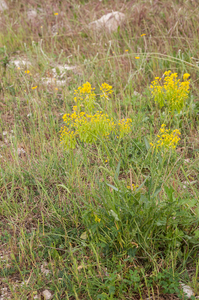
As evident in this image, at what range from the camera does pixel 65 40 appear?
5.27 meters

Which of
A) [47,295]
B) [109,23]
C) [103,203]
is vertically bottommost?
[47,295]

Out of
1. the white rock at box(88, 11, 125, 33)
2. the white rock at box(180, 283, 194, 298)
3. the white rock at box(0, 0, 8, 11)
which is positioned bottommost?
the white rock at box(180, 283, 194, 298)

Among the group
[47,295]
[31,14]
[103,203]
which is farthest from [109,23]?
[47,295]

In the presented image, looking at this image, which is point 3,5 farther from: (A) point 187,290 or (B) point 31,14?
(A) point 187,290

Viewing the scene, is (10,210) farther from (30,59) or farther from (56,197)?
(30,59)

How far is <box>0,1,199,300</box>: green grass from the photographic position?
179cm

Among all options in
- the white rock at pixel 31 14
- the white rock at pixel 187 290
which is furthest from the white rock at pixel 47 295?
the white rock at pixel 31 14

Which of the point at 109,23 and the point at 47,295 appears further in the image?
the point at 109,23

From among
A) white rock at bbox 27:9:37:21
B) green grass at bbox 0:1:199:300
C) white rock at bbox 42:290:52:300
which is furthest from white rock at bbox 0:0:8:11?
white rock at bbox 42:290:52:300

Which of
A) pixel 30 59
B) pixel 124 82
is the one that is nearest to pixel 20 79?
pixel 30 59

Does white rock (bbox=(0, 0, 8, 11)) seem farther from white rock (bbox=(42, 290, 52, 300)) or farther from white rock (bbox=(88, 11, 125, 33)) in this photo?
white rock (bbox=(42, 290, 52, 300))

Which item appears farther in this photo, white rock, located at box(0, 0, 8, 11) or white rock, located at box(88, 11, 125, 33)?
white rock, located at box(0, 0, 8, 11)

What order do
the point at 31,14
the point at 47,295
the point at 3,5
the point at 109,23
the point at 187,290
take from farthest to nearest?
the point at 3,5, the point at 31,14, the point at 109,23, the point at 47,295, the point at 187,290

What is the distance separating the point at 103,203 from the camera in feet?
6.45
